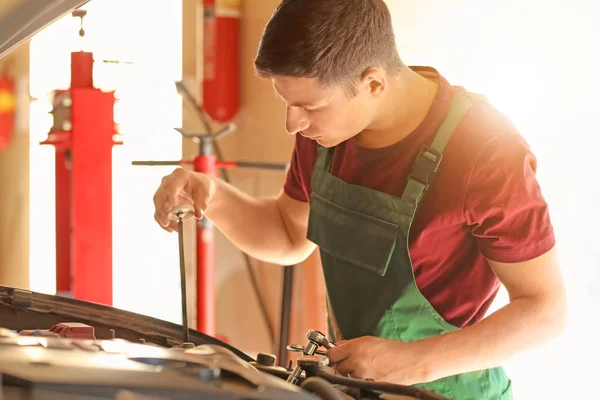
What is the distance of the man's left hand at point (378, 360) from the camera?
1171 millimetres

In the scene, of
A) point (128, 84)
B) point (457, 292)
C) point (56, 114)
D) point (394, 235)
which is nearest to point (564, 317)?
point (457, 292)

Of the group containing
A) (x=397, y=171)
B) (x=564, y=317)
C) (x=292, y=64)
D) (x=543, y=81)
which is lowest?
(x=564, y=317)

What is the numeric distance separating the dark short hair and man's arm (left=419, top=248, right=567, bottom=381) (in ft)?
→ 1.30

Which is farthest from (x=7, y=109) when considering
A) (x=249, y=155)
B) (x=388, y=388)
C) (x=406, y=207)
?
(x=388, y=388)

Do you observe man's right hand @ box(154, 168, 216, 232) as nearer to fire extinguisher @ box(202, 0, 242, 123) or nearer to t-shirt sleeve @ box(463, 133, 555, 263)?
t-shirt sleeve @ box(463, 133, 555, 263)

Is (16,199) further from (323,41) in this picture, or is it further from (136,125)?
(323,41)

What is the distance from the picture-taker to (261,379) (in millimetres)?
805

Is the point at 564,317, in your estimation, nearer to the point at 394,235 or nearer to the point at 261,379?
the point at 394,235

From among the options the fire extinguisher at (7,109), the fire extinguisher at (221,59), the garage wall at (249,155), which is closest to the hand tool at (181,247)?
the garage wall at (249,155)

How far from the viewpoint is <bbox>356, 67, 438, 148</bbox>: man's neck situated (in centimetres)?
142

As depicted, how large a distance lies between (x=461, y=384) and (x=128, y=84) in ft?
9.41

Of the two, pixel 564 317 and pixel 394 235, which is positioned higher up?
pixel 394 235

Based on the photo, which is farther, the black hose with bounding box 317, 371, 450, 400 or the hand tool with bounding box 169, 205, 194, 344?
the hand tool with bounding box 169, 205, 194, 344

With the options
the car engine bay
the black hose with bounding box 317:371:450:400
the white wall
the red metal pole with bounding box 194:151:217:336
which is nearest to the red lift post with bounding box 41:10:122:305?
the red metal pole with bounding box 194:151:217:336
